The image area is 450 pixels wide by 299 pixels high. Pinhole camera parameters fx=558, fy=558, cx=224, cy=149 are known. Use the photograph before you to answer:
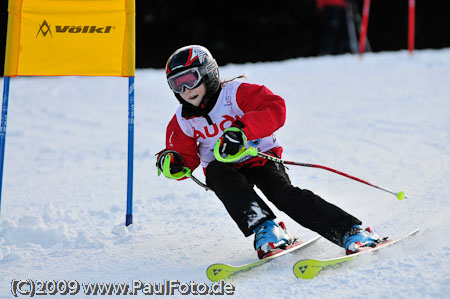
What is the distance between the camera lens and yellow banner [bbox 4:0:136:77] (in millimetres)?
3689

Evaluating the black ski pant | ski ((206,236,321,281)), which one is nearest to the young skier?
the black ski pant

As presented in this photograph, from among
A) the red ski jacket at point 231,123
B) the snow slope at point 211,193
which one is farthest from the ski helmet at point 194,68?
the snow slope at point 211,193

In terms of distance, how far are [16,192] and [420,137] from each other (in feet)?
12.6

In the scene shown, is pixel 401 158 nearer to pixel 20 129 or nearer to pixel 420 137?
pixel 420 137

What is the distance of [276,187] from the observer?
307 centimetres

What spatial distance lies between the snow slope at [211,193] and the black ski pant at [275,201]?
218mm

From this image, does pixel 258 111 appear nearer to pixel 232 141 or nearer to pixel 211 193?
pixel 232 141

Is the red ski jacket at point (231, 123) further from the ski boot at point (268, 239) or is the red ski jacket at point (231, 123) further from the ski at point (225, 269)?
the ski at point (225, 269)

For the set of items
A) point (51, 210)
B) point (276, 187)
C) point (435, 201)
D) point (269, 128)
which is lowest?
point (51, 210)

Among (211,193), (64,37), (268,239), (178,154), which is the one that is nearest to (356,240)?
(268,239)

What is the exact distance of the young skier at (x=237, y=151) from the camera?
2861mm

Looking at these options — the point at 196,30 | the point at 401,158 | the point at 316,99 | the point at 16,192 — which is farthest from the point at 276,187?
the point at 196,30

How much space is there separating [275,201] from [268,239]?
27 cm

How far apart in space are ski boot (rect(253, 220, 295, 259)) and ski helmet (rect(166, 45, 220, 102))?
847 mm
